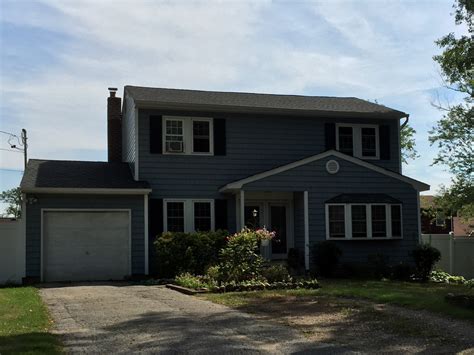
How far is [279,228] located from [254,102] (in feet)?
15.2

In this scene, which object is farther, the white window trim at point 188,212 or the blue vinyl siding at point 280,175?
the white window trim at point 188,212

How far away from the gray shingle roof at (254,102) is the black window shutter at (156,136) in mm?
565

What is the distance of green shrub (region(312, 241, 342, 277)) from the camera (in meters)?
18.0

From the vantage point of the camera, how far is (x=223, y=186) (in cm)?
1955

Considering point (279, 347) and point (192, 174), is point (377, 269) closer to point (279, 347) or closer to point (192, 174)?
point (192, 174)

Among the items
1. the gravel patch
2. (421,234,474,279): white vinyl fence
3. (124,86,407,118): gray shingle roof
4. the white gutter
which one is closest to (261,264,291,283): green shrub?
the gravel patch

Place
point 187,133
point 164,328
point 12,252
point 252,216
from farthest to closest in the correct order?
point 252,216
point 187,133
point 12,252
point 164,328

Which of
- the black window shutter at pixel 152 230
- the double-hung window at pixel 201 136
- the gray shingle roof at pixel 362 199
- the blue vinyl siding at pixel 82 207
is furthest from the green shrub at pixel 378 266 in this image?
the blue vinyl siding at pixel 82 207

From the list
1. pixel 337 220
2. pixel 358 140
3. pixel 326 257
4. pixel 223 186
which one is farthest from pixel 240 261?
pixel 358 140

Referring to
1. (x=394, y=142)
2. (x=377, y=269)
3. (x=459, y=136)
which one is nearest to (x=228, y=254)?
(x=377, y=269)

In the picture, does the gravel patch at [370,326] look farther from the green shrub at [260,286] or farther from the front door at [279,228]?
the front door at [279,228]

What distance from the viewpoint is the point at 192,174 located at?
1952 centimetres

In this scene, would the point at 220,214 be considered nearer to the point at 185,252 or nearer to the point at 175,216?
the point at 175,216

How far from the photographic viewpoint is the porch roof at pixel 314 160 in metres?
18.2
